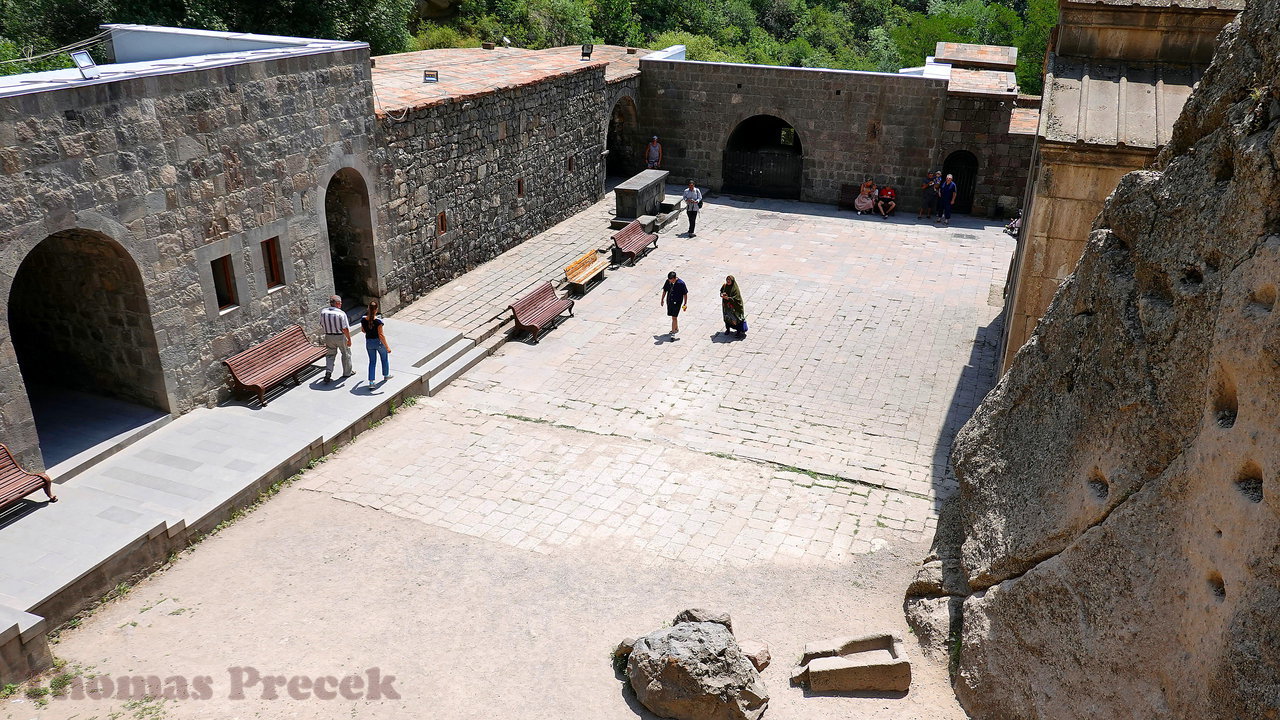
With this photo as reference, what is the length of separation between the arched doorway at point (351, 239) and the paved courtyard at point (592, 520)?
0.84 m

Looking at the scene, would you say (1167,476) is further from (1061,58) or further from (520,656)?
(1061,58)

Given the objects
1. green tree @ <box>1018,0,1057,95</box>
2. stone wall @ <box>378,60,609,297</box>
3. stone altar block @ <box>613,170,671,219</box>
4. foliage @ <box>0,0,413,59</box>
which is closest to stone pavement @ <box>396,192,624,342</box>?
stone wall @ <box>378,60,609,297</box>

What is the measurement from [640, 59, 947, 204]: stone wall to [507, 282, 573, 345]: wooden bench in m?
9.42

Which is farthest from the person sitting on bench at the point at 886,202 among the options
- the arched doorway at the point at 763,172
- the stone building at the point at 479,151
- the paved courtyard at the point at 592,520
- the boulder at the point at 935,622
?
the boulder at the point at 935,622

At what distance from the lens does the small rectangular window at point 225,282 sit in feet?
39.9

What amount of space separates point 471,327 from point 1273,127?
39.5ft

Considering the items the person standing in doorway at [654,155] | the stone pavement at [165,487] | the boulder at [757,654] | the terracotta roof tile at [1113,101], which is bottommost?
the boulder at [757,654]

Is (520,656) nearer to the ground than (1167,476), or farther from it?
nearer to the ground

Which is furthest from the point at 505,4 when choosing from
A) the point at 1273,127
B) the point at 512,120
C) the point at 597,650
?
the point at 1273,127

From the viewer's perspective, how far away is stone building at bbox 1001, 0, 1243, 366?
404 inches

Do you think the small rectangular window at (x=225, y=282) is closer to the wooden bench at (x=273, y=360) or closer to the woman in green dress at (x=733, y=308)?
the wooden bench at (x=273, y=360)

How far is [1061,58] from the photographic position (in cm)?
1159

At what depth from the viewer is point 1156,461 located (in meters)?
5.68

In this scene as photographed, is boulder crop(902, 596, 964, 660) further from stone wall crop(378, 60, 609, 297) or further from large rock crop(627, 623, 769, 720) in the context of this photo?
stone wall crop(378, 60, 609, 297)
